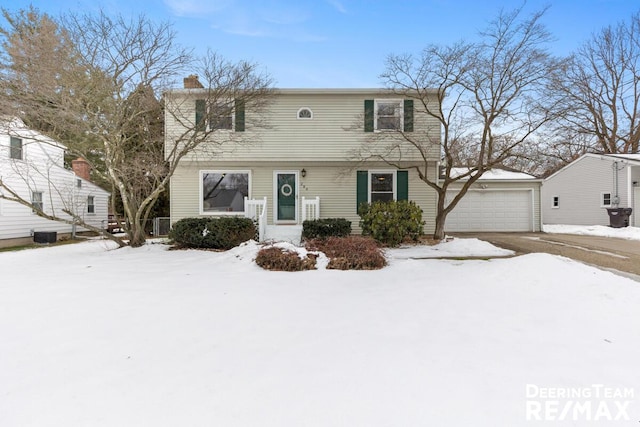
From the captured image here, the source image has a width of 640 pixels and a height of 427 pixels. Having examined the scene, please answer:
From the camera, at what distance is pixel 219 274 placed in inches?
236

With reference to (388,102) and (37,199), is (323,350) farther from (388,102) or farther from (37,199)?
(37,199)

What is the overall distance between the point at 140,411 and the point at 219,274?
3.99 metres

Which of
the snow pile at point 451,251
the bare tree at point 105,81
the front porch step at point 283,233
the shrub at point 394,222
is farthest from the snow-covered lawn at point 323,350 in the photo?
the bare tree at point 105,81

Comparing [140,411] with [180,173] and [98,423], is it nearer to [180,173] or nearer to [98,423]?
[98,423]

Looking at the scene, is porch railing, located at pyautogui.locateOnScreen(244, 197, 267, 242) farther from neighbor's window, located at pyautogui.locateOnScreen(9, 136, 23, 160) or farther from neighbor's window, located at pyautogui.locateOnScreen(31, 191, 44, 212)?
neighbor's window, located at pyautogui.locateOnScreen(31, 191, 44, 212)

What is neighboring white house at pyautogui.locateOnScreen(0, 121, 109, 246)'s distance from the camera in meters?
11.5

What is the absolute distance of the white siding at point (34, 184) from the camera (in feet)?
38.1

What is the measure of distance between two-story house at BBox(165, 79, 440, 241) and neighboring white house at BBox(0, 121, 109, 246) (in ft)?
13.3

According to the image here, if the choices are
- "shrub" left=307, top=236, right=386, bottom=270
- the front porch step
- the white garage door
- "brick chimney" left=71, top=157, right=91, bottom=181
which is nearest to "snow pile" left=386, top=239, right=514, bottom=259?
"shrub" left=307, top=236, right=386, bottom=270

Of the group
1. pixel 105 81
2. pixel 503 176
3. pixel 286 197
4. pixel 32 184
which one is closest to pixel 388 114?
pixel 286 197

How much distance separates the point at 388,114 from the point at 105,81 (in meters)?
8.77

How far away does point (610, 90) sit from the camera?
2078cm

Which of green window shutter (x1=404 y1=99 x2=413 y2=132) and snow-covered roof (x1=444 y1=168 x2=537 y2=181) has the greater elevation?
green window shutter (x1=404 y1=99 x2=413 y2=132)

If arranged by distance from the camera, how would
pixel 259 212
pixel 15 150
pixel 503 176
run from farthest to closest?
pixel 503 176
pixel 15 150
pixel 259 212
